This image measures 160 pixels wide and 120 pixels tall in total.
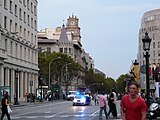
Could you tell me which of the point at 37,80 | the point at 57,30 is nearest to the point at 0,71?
the point at 37,80

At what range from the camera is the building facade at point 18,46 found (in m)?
66.6

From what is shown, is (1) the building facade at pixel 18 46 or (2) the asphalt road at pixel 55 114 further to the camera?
(1) the building facade at pixel 18 46

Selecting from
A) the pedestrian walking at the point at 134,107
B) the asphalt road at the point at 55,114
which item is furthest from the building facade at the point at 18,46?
the pedestrian walking at the point at 134,107

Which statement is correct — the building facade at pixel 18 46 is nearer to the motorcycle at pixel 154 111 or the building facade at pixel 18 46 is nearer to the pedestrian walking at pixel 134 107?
the motorcycle at pixel 154 111

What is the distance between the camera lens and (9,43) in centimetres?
6906

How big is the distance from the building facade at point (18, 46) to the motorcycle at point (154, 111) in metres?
37.4

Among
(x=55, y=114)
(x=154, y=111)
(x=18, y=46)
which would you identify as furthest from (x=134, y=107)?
(x=18, y=46)

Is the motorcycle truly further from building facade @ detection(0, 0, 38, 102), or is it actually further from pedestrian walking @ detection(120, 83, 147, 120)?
building facade @ detection(0, 0, 38, 102)

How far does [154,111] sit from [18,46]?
52494 millimetres

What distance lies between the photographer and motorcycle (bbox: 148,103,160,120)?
78.9 ft

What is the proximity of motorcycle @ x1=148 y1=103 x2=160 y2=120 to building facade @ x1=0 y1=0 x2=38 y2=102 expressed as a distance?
1473 inches

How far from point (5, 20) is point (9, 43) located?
3.57 metres

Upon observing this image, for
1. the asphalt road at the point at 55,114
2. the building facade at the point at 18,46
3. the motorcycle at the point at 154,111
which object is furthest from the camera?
the building facade at the point at 18,46

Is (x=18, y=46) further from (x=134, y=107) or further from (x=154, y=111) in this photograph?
(x=134, y=107)
